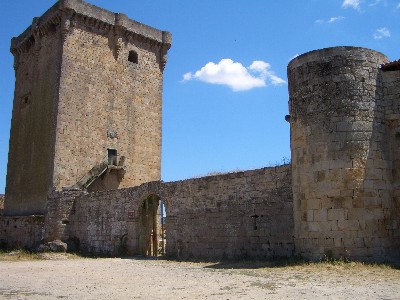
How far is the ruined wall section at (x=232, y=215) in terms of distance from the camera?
11.5 metres

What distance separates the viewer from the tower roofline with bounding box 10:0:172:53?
21.7 meters

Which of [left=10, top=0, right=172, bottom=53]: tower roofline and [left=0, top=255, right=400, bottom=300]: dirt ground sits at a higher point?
[left=10, top=0, right=172, bottom=53]: tower roofline

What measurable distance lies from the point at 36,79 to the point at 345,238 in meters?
19.2

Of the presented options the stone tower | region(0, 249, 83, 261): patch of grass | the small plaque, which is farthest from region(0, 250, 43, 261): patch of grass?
the small plaque

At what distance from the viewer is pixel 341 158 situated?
32.6 ft

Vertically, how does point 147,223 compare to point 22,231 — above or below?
above

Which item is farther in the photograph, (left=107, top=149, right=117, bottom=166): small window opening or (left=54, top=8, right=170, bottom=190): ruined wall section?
(left=107, top=149, right=117, bottom=166): small window opening

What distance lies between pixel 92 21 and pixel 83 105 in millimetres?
4504

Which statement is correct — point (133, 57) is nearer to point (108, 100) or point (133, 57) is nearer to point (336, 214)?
point (108, 100)

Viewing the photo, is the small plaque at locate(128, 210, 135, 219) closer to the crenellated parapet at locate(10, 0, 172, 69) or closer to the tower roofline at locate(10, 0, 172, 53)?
the crenellated parapet at locate(10, 0, 172, 69)

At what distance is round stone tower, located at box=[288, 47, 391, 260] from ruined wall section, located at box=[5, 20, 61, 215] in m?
13.6

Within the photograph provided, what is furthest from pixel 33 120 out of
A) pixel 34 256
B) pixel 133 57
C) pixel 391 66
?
pixel 391 66

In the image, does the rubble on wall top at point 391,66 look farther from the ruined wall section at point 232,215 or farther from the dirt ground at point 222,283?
the dirt ground at point 222,283

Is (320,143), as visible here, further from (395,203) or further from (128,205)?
(128,205)
